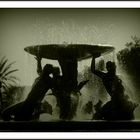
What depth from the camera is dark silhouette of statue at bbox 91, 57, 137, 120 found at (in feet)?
14.5

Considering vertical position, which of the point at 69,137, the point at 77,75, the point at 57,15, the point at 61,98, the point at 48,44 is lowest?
the point at 69,137

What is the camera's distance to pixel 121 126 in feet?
14.1

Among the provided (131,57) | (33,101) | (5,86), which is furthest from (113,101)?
(5,86)

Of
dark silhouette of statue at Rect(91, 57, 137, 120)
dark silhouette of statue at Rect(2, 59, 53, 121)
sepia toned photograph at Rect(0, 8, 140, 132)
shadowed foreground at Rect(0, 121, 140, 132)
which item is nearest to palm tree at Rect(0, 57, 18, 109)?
sepia toned photograph at Rect(0, 8, 140, 132)

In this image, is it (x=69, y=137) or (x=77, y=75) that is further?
(x=77, y=75)

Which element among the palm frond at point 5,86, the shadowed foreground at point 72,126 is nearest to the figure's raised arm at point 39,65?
the palm frond at point 5,86

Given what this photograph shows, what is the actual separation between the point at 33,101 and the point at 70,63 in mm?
611

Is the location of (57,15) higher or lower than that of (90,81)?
higher

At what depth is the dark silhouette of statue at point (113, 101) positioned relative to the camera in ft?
14.5

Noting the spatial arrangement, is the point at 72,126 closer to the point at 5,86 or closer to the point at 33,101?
the point at 33,101

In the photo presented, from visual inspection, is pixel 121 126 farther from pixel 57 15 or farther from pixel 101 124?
pixel 57 15

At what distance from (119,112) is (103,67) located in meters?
0.55

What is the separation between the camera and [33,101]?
4430 millimetres
